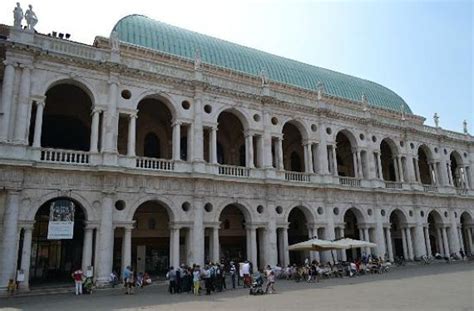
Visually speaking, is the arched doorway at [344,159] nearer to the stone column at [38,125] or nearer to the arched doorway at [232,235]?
the arched doorway at [232,235]

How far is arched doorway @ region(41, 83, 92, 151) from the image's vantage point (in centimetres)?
2389

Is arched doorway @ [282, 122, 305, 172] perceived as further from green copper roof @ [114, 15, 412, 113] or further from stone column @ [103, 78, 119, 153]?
stone column @ [103, 78, 119, 153]

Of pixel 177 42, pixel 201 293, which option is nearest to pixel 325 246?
pixel 201 293

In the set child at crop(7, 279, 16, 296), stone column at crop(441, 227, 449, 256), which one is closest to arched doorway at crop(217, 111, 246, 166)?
child at crop(7, 279, 16, 296)

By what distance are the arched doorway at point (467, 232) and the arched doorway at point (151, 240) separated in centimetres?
2948

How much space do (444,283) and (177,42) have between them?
22.9 meters

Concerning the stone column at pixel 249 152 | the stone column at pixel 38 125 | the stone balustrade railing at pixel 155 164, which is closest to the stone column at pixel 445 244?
the stone column at pixel 249 152

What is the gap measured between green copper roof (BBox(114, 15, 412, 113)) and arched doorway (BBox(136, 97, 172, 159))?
173 inches

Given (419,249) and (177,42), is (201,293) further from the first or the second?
(419,249)

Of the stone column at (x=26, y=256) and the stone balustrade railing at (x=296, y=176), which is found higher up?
the stone balustrade railing at (x=296, y=176)

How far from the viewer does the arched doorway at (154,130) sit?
2634 centimetres

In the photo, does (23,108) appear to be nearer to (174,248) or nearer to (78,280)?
(78,280)

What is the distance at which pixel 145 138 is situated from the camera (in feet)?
88.2

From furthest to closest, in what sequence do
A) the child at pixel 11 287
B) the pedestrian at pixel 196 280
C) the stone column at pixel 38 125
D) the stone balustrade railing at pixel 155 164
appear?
the stone balustrade railing at pixel 155 164 → the stone column at pixel 38 125 → the pedestrian at pixel 196 280 → the child at pixel 11 287
